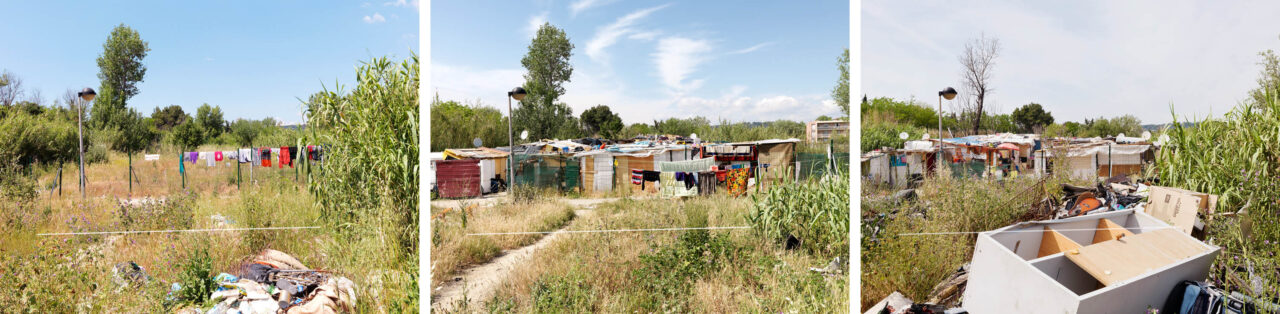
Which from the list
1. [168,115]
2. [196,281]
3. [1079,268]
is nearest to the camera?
[1079,268]

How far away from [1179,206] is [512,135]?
3.69m

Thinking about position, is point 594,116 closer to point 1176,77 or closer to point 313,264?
point 313,264

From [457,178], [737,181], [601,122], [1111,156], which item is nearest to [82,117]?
[457,178]

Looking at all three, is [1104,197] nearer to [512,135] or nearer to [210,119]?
[512,135]

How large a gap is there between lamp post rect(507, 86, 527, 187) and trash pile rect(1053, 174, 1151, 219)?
10.3 ft

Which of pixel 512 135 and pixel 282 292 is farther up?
pixel 512 135

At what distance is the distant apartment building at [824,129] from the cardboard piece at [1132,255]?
1154 millimetres

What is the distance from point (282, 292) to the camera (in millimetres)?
2582

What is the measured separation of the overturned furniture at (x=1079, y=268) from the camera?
2.15 metres

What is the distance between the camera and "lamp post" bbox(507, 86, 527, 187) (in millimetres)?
2850

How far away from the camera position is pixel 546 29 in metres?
2.85

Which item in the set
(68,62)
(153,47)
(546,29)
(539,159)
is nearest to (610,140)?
(539,159)

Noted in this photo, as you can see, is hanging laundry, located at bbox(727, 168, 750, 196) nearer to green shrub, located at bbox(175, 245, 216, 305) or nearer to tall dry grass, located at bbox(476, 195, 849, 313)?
tall dry grass, located at bbox(476, 195, 849, 313)

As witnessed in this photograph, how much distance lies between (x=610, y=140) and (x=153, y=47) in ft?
8.90
